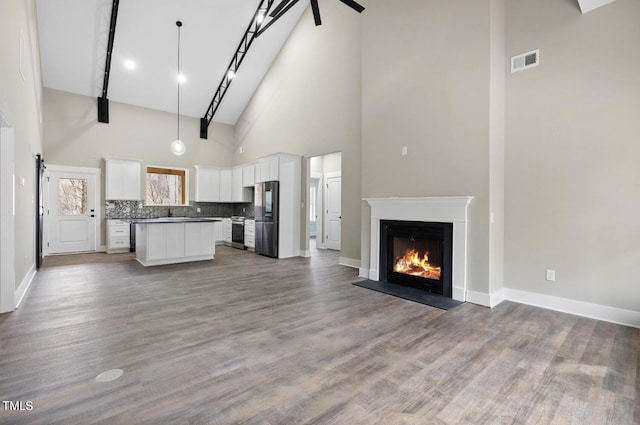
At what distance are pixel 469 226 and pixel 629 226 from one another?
1.50m

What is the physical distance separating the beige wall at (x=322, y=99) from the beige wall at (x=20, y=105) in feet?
15.9

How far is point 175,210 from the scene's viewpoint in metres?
9.25

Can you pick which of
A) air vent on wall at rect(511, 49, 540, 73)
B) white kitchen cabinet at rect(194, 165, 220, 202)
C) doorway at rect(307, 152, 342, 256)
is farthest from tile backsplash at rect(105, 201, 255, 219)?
air vent on wall at rect(511, 49, 540, 73)

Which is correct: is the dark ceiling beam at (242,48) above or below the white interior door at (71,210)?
above

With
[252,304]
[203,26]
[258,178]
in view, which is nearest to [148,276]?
[252,304]

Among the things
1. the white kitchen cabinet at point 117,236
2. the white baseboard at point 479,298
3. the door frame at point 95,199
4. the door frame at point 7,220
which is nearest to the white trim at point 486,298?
the white baseboard at point 479,298

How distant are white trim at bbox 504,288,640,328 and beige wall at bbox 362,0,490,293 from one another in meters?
0.56

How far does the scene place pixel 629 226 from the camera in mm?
3195

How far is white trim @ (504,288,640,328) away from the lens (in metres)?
3.19

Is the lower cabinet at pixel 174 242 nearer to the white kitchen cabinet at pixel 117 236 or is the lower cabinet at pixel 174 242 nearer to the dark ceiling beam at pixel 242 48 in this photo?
the white kitchen cabinet at pixel 117 236

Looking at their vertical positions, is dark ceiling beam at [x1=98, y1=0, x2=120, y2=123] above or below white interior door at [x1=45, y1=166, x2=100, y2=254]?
above

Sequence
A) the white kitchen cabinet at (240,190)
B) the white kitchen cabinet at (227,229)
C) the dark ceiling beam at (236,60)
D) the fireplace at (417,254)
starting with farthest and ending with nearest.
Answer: the white kitchen cabinet at (227,229)
the white kitchen cabinet at (240,190)
the dark ceiling beam at (236,60)
the fireplace at (417,254)

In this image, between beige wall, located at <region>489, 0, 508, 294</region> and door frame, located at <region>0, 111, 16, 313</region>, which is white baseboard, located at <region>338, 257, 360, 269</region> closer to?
beige wall, located at <region>489, 0, 508, 294</region>

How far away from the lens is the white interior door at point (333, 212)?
8.59 meters
